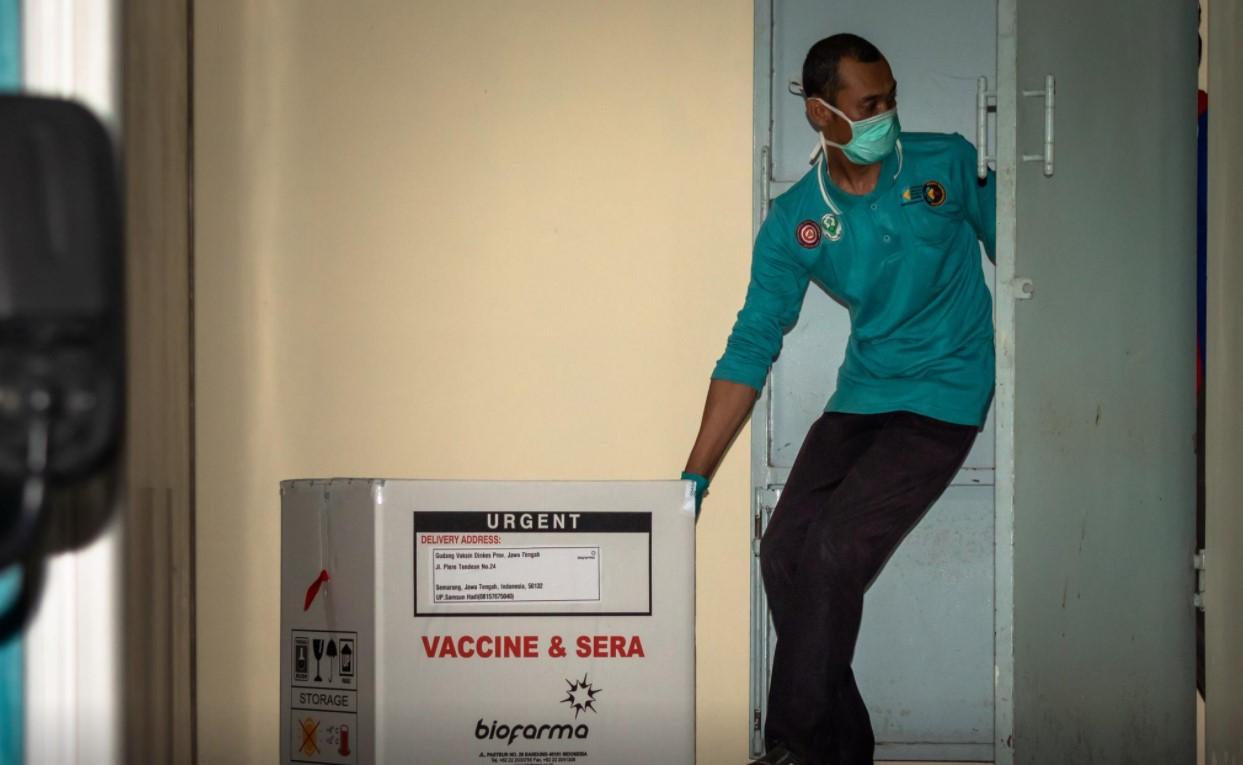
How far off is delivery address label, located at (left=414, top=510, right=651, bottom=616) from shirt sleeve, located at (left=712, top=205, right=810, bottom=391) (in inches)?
19.4

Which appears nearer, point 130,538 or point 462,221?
point 130,538

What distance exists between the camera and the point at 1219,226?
1.70 m

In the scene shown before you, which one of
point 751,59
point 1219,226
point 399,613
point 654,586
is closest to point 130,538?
point 399,613

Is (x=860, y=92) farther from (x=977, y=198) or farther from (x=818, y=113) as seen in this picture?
(x=977, y=198)

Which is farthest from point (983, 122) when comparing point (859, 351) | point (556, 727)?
point (556, 727)

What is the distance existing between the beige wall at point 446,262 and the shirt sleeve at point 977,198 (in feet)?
1.58

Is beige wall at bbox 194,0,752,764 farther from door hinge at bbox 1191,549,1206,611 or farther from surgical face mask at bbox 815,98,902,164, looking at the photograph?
door hinge at bbox 1191,549,1206,611

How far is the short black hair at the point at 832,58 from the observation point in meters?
2.48

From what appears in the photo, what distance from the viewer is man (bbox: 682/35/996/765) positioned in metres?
2.27

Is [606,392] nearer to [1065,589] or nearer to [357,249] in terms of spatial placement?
[357,249]

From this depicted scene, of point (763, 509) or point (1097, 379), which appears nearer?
point (1097, 379)

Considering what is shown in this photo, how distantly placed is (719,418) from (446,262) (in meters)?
0.74

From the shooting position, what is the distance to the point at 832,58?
8.18 feet

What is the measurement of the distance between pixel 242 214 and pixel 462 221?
0.50 meters
